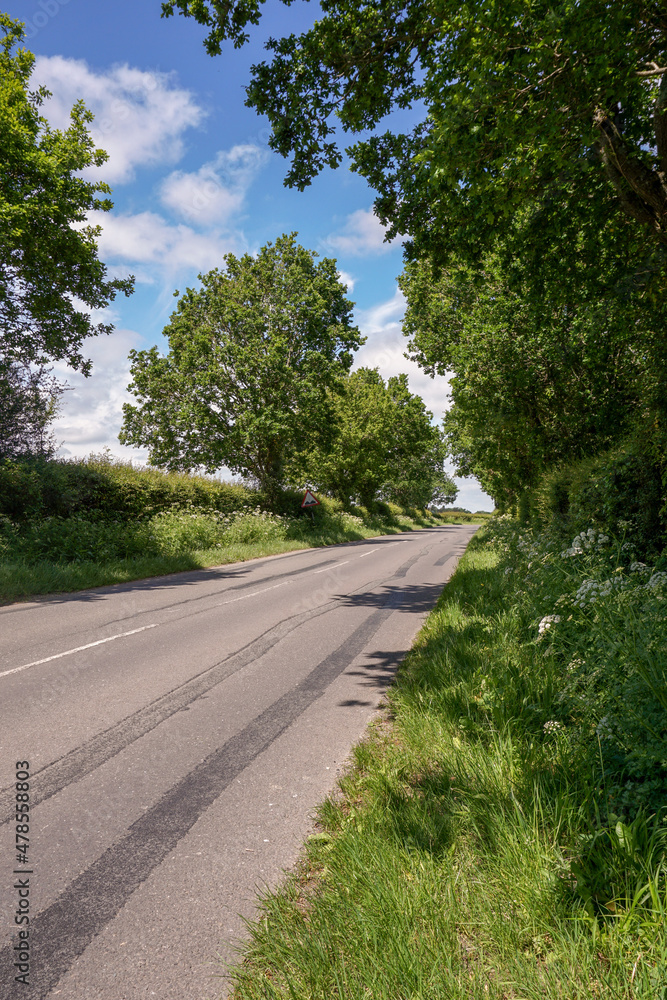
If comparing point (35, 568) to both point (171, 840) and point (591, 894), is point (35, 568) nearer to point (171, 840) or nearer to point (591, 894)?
point (171, 840)

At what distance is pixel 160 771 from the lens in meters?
3.72

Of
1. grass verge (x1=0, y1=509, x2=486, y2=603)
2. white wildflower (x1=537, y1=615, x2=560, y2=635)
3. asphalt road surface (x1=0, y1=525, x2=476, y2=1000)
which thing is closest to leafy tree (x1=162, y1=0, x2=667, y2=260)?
white wildflower (x1=537, y1=615, x2=560, y2=635)

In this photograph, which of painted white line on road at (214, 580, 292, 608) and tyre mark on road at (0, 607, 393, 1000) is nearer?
tyre mark on road at (0, 607, 393, 1000)

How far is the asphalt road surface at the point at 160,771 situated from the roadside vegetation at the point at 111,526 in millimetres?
3973

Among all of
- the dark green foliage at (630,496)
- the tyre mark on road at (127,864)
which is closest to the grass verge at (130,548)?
the tyre mark on road at (127,864)

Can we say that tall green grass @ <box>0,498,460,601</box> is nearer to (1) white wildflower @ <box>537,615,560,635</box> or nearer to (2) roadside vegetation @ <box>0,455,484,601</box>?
(2) roadside vegetation @ <box>0,455,484,601</box>

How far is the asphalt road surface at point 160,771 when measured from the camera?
226 centimetres

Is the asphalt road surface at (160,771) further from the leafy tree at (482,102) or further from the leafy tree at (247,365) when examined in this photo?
the leafy tree at (247,365)

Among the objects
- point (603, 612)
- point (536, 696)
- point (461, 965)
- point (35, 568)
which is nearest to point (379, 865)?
point (461, 965)

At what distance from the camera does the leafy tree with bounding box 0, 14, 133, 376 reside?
Result: 519 inches

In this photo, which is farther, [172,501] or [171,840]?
[172,501]

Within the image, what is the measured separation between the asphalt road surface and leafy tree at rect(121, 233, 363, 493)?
17.7m

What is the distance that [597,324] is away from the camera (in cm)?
1011

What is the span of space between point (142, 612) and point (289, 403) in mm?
18139
